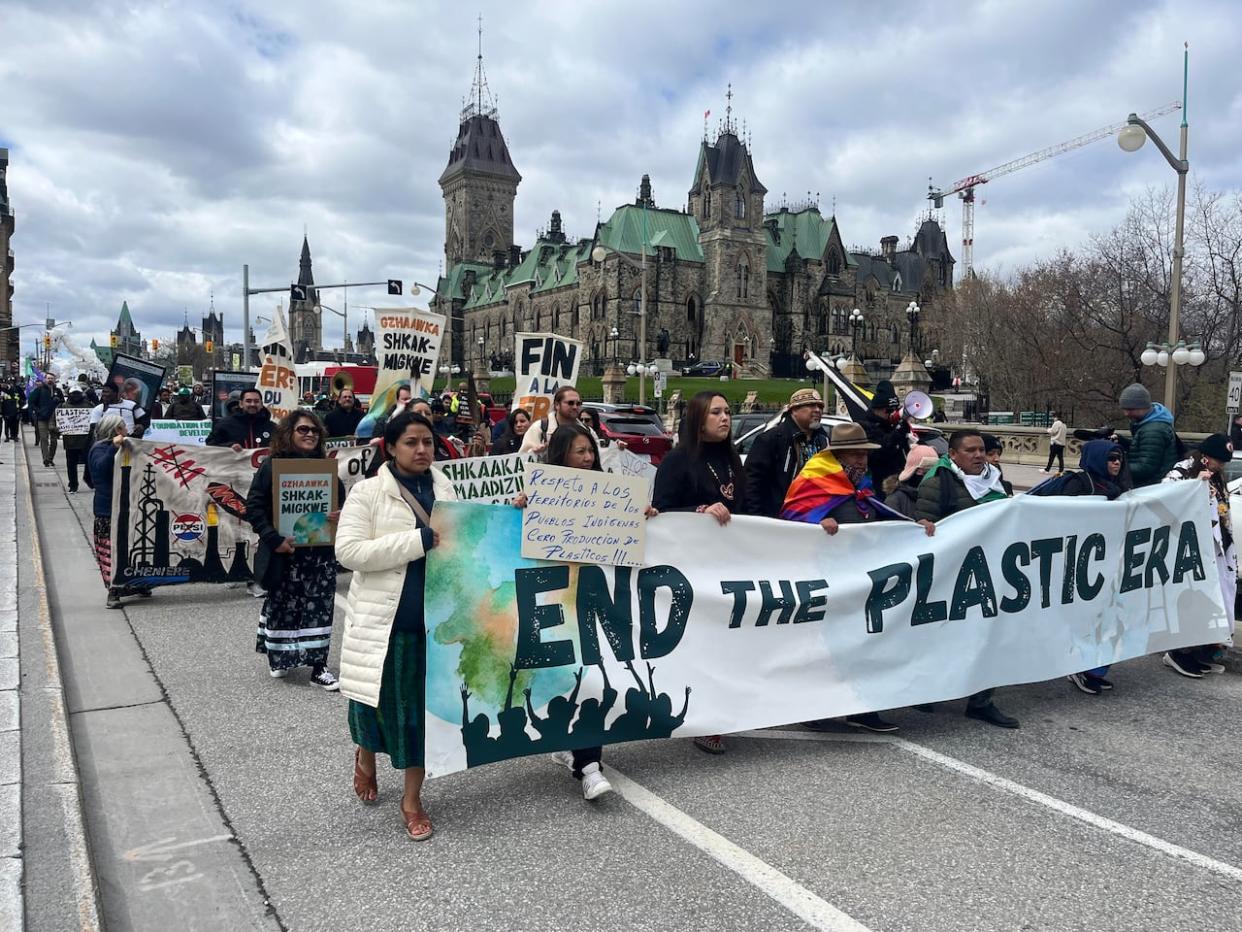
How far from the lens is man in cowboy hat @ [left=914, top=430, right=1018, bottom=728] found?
543 cm

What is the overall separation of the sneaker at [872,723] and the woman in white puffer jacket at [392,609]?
258cm

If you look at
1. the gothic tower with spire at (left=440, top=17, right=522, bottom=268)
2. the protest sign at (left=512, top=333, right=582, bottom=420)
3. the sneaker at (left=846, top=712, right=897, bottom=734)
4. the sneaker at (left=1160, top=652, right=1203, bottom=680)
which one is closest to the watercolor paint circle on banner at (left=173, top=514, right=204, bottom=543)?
the protest sign at (left=512, top=333, right=582, bottom=420)

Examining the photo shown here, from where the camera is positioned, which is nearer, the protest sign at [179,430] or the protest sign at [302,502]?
the protest sign at [302,502]

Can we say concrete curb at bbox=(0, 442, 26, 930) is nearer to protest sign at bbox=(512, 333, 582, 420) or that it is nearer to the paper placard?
the paper placard

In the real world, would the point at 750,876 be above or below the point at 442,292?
below

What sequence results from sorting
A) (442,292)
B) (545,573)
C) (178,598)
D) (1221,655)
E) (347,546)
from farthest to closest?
(442,292), (178,598), (1221,655), (545,573), (347,546)

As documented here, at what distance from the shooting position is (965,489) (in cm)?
578

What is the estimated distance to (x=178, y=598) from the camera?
28.3 ft

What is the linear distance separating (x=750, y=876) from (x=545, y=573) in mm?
1598

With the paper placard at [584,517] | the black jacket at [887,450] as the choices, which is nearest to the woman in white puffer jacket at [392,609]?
the paper placard at [584,517]

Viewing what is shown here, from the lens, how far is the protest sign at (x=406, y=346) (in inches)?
426

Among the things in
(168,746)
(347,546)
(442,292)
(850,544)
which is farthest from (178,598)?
(442,292)

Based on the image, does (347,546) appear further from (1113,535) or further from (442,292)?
(442,292)

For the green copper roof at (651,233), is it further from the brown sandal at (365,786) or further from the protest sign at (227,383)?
the brown sandal at (365,786)
